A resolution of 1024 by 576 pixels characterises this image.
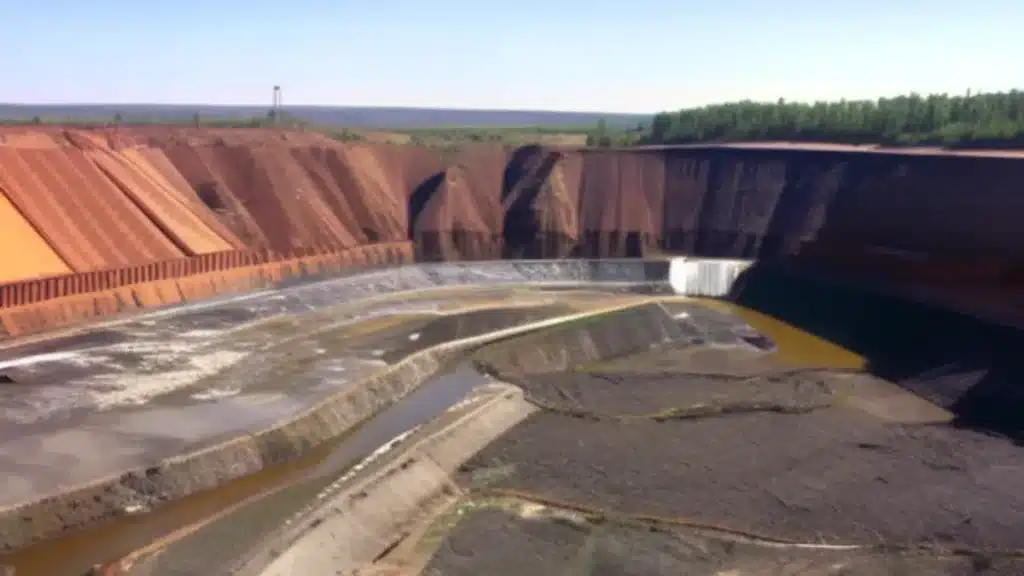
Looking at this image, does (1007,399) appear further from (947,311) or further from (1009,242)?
(1009,242)

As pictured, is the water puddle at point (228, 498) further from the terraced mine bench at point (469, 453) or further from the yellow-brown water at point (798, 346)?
the yellow-brown water at point (798, 346)

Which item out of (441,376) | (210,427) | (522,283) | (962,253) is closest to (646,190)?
(522,283)

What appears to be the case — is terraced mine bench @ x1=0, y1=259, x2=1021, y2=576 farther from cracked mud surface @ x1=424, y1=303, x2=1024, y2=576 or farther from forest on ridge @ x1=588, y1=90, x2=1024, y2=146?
forest on ridge @ x1=588, y1=90, x2=1024, y2=146

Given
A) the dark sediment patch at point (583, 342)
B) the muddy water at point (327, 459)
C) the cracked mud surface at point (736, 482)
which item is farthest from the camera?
the dark sediment patch at point (583, 342)

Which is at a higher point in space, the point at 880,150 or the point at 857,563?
the point at 880,150

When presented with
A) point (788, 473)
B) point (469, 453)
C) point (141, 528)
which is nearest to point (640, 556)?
point (788, 473)

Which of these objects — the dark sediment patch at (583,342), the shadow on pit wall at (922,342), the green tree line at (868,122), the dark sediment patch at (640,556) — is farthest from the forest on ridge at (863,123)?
the dark sediment patch at (640,556)
